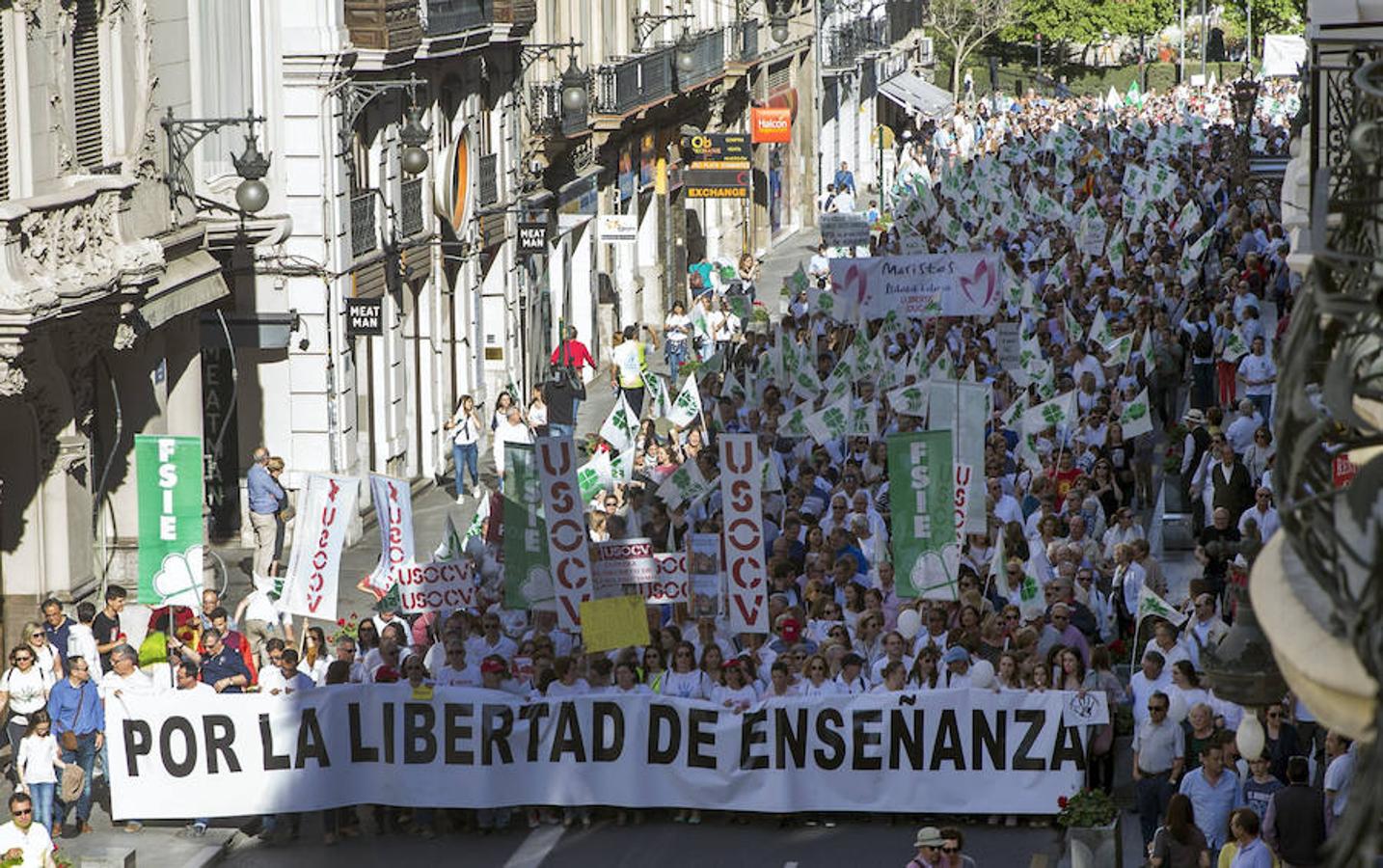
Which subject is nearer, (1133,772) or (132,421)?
(1133,772)

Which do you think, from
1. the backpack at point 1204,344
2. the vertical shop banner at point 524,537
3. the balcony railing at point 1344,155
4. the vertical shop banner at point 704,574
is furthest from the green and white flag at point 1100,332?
the vertical shop banner at point 524,537

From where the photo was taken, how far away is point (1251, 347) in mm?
27391

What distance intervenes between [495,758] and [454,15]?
55.9ft

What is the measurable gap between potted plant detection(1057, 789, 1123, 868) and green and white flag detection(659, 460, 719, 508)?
27.7ft

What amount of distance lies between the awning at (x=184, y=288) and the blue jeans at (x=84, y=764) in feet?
20.5

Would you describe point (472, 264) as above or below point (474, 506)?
above

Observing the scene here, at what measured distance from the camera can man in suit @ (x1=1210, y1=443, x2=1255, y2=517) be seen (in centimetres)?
2198

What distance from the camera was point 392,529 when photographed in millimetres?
20000

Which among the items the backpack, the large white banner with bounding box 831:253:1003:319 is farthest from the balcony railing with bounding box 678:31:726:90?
the backpack

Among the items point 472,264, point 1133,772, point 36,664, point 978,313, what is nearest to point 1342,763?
point 1133,772

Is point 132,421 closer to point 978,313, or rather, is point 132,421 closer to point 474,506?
point 474,506

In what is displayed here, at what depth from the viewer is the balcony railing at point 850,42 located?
70.8m

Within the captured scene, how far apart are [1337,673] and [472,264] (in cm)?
2964

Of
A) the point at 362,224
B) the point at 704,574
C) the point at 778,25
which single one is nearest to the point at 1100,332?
the point at 362,224
